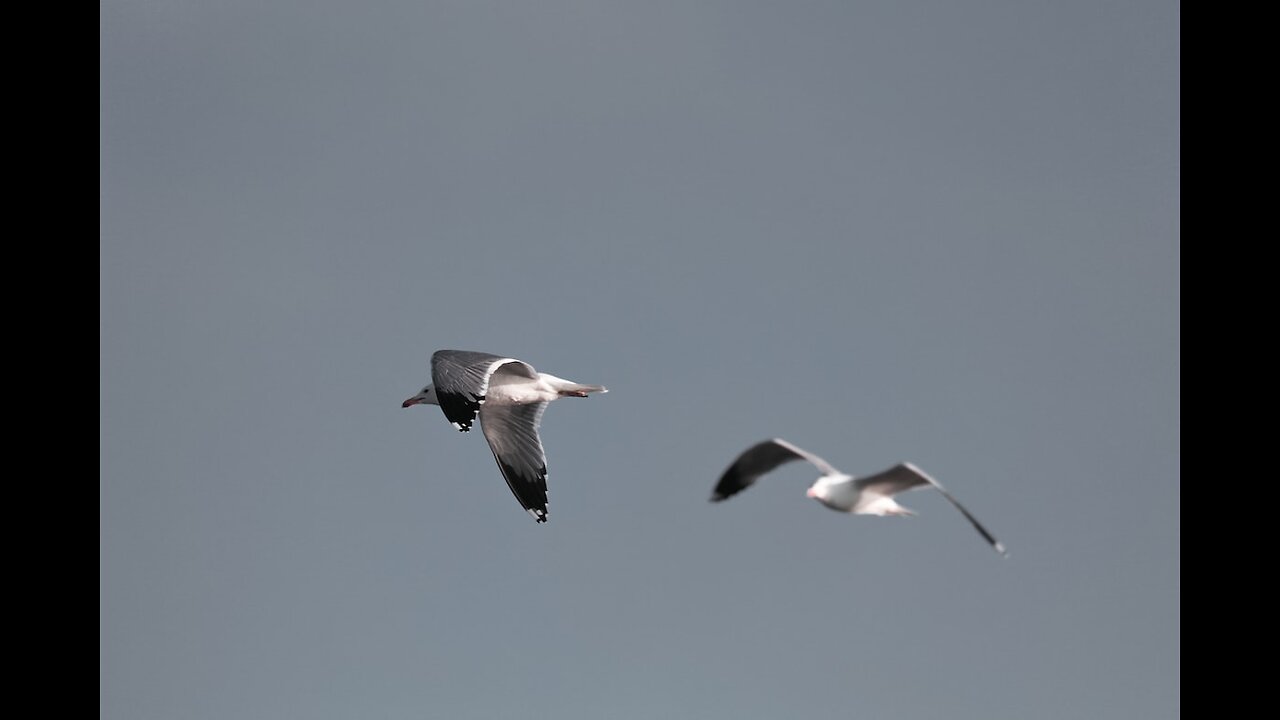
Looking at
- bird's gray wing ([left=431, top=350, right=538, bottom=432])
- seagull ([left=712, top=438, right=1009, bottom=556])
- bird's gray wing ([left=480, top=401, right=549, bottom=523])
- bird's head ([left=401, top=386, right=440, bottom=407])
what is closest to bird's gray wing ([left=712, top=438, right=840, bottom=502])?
seagull ([left=712, top=438, right=1009, bottom=556])

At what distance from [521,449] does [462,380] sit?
4.05 ft

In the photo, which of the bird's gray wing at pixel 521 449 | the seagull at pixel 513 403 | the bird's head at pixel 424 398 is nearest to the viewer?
the seagull at pixel 513 403

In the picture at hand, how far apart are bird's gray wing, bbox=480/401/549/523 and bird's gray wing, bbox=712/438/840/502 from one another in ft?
8.10

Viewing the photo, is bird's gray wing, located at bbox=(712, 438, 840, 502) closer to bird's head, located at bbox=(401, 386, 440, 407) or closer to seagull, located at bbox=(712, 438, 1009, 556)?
seagull, located at bbox=(712, 438, 1009, 556)

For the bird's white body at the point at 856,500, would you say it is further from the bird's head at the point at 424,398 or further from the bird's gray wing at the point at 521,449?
the bird's head at the point at 424,398

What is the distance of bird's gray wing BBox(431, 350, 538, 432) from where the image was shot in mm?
7699

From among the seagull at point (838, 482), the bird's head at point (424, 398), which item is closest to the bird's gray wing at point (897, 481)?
the seagull at point (838, 482)

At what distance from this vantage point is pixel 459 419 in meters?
7.71

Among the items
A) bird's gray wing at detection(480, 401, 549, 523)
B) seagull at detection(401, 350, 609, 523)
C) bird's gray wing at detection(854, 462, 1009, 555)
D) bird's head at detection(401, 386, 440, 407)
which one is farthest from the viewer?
bird's head at detection(401, 386, 440, 407)

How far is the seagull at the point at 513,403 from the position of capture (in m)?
7.99

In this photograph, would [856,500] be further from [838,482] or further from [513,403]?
[513,403]
